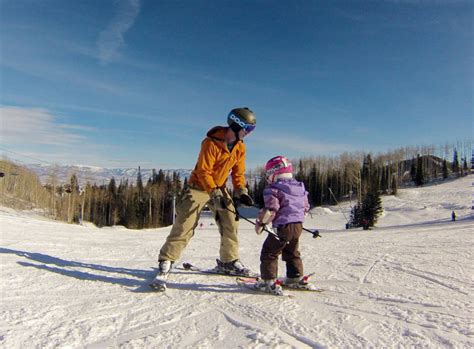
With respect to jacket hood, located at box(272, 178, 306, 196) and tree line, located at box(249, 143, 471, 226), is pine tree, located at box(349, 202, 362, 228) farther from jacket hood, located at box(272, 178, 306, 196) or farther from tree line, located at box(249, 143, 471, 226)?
jacket hood, located at box(272, 178, 306, 196)

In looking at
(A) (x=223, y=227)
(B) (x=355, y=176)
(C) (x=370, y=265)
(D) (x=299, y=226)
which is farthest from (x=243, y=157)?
(B) (x=355, y=176)

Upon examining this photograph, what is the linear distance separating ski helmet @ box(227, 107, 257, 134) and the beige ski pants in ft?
2.82

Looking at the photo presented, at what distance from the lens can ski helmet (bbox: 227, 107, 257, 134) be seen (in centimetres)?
435

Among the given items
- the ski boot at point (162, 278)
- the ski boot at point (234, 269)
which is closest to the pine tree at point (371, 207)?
the ski boot at point (234, 269)

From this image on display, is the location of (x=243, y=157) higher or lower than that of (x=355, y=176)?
lower

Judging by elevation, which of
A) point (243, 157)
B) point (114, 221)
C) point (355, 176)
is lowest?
point (114, 221)

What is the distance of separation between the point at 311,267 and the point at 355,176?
79864mm

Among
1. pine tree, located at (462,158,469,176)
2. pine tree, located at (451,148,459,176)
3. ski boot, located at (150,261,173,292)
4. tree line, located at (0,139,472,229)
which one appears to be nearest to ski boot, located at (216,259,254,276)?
ski boot, located at (150,261,173,292)

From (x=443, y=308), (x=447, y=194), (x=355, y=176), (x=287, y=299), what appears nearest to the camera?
(x=443, y=308)

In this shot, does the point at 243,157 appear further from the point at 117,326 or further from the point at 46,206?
the point at 46,206

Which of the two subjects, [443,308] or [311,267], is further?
[311,267]

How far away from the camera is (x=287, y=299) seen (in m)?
3.39

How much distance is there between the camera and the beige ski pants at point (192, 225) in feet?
13.6

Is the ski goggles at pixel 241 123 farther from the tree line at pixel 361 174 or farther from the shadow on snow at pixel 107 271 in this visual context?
the tree line at pixel 361 174
